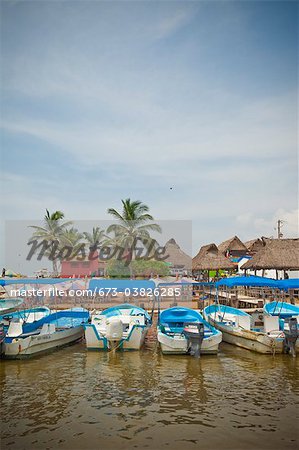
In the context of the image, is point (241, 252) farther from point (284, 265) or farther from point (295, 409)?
point (295, 409)

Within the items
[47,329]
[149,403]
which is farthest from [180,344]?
[47,329]

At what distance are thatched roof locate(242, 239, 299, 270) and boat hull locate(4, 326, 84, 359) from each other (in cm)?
1842

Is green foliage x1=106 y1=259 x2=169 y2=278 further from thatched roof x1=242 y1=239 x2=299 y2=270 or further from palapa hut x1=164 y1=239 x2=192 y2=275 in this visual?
thatched roof x1=242 y1=239 x2=299 y2=270

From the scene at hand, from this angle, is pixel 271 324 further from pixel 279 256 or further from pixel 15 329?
pixel 279 256

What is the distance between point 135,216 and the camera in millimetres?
40031

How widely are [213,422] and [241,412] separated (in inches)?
43.3

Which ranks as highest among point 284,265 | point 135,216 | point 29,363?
point 135,216

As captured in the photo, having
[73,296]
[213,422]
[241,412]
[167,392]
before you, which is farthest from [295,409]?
[73,296]

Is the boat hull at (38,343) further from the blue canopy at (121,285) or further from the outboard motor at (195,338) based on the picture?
the outboard motor at (195,338)

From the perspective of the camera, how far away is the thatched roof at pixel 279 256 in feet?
103

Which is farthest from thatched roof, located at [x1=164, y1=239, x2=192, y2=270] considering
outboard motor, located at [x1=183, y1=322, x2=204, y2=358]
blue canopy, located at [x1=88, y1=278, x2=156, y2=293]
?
outboard motor, located at [x1=183, y1=322, x2=204, y2=358]

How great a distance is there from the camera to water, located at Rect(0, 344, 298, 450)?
334 inches

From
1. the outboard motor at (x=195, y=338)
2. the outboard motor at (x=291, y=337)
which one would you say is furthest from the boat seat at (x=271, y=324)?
the outboard motor at (x=195, y=338)

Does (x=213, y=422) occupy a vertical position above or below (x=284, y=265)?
below
